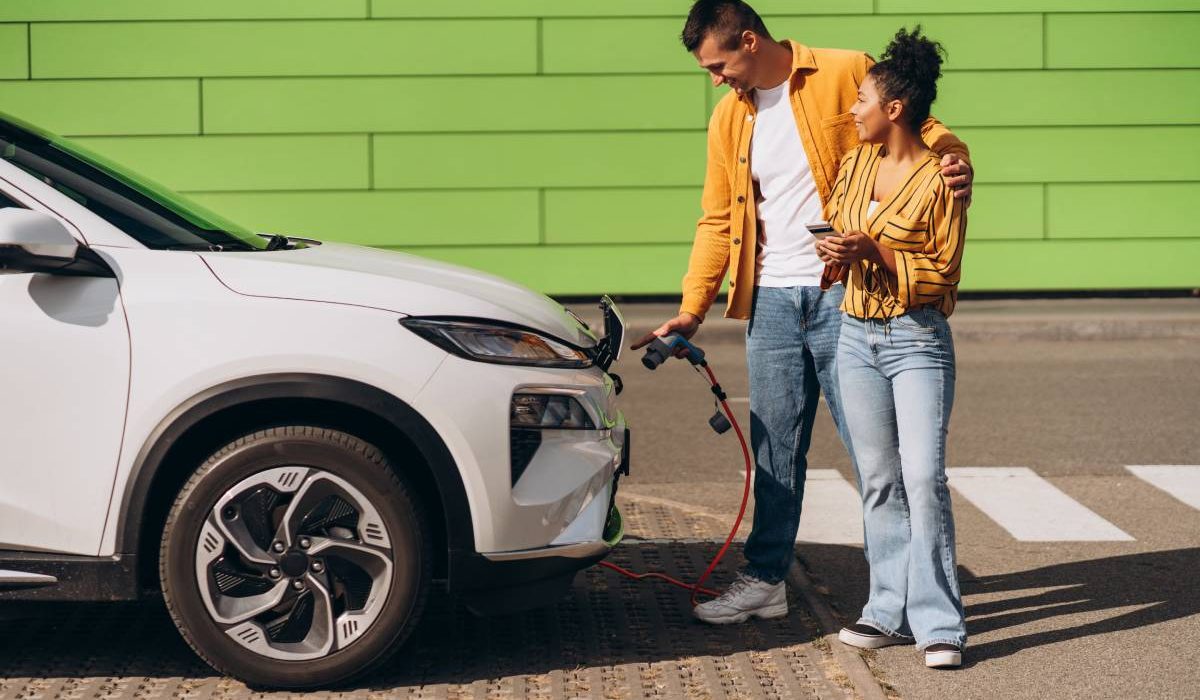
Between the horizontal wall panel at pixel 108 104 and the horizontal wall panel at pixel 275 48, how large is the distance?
0.12m

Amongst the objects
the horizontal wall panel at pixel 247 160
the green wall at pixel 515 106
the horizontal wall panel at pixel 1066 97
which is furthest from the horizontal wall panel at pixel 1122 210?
the horizontal wall panel at pixel 247 160

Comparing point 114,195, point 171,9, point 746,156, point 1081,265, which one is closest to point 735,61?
point 746,156

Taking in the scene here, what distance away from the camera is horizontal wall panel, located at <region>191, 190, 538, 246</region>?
49.3ft

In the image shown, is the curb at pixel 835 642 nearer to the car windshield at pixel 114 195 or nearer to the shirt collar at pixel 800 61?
the shirt collar at pixel 800 61

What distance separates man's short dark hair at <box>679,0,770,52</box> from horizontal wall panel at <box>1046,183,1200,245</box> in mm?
10985

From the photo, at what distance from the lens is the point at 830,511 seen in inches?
272

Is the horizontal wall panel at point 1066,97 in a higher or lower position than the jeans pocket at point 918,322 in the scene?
higher

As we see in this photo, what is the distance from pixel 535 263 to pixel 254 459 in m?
11.0

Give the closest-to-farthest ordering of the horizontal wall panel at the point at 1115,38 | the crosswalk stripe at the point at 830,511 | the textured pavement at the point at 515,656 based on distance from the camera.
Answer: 1. the textured pavement at the point at 515,656
2. the crosswalk stripe at the point at 830,511
3. the horizontal wall panel at the point at 1115,38

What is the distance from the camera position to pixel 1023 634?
4.99m

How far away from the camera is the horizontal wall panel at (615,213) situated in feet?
49.6

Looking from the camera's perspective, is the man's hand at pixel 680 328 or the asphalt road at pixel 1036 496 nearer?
the asphalt road at pixel 1036 496

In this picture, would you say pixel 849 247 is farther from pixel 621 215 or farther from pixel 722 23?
pixel 621 215

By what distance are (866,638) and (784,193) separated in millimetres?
1383
